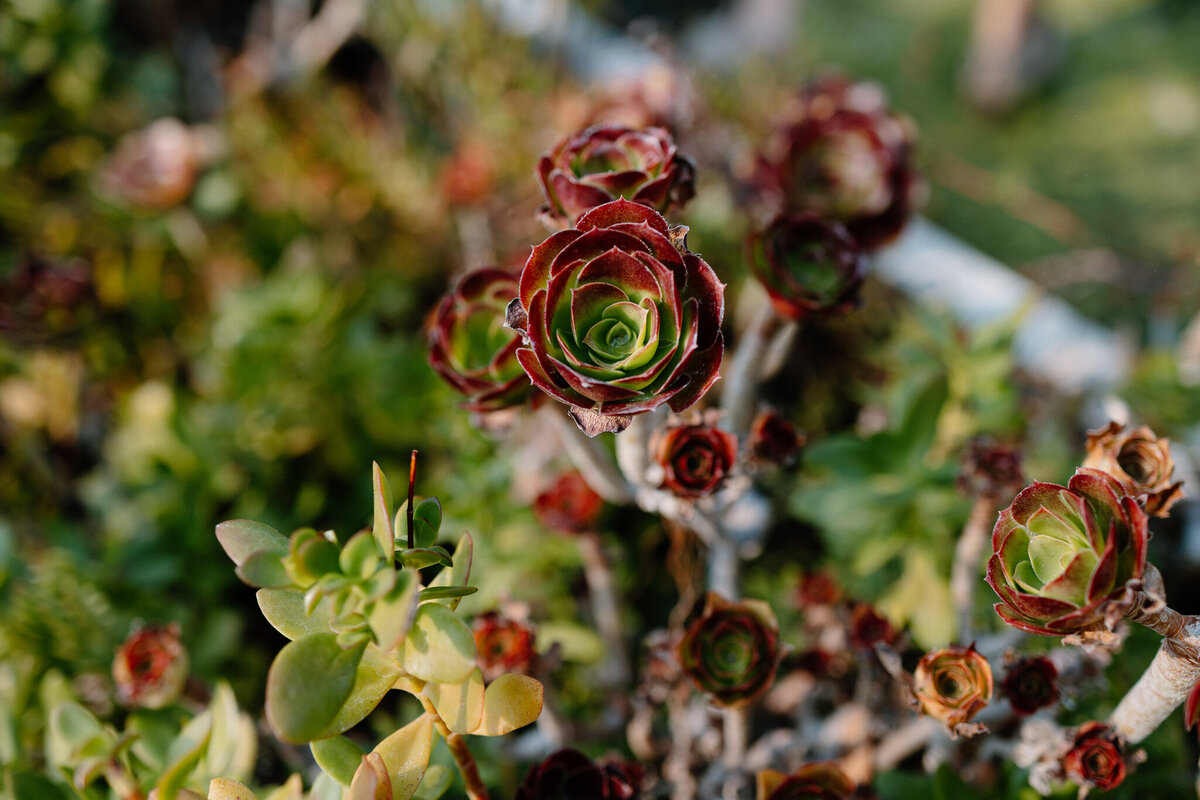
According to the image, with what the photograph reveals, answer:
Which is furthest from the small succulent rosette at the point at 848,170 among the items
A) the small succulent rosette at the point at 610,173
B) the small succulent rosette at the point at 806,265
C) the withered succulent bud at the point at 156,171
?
the withered succulent bud at the point at 156,171

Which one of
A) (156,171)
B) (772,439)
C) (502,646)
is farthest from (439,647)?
(156,171)

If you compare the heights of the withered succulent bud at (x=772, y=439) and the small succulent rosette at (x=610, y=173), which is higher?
the small succulent rosette at (x=610, y=173)

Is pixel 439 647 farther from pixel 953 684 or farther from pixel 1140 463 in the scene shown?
pixel 1140 463

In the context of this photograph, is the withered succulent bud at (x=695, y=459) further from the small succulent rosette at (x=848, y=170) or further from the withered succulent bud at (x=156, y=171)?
the withered succulent bud at (x=156, y=171)

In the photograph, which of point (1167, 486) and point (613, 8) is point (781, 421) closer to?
point (1167, 486)

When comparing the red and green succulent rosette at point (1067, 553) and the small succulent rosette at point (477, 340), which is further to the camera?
the small succulent rosette at point (477, 340)

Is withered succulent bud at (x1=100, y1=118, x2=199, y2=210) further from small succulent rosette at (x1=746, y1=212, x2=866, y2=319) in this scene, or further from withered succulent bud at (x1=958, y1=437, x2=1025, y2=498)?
withered succulent bud at (x1=958, y1=437, x2=1025, y2=498)
